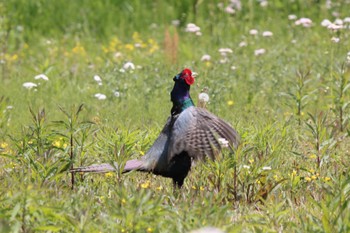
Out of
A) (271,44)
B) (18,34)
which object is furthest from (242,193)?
(18,34)

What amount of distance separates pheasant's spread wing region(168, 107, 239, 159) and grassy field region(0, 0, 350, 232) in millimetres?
159

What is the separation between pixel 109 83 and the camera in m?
9.45

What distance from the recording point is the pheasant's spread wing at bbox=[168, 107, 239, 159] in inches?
250

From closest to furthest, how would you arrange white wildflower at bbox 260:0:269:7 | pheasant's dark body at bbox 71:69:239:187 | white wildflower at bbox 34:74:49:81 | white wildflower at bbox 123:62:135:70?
pheasant's dark body at bbox 71:69:239:187
white wildflower at bbox 34:74:49:81
white wildflower at bbox 123:62:135:70
white wildflower at bbox 260:0:269:7

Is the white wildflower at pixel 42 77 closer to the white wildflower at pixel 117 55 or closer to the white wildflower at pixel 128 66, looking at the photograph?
the white wildflower at pixel 128 66

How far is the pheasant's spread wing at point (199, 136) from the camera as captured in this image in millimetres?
6352

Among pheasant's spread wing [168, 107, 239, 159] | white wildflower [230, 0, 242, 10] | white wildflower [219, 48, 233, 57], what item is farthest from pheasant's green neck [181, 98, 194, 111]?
white wildflower [230, 0, 242, 10]

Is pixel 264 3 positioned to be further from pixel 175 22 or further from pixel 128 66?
pixel 128 66

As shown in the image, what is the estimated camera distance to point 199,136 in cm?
638

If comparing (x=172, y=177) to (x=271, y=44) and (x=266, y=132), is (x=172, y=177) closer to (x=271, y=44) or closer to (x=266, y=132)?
(x=266, y=132)

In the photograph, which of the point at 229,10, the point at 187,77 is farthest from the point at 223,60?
the point at 187,77

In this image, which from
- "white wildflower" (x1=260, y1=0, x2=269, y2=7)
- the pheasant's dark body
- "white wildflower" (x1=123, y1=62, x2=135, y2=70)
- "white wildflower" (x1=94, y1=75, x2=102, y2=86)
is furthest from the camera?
"white wildflower" (x1=260, y1=0, x2=269, y2=7)

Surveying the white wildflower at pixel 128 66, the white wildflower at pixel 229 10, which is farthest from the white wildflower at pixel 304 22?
the white wildflower at pixel 128 66

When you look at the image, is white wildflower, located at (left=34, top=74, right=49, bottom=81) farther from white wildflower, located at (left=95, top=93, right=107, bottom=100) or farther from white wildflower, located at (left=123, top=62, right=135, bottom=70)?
white wildflower, located at (left=123, top=62, right=135, bottom=70)
